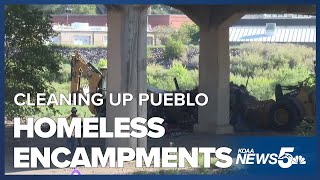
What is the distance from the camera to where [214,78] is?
1273cm

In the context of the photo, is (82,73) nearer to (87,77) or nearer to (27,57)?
(87,77)

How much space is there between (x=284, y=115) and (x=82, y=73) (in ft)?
8.38

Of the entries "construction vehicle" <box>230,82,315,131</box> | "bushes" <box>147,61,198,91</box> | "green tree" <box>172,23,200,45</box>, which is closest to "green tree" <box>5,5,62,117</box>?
"bushes" <box>147,61,198,91</box>

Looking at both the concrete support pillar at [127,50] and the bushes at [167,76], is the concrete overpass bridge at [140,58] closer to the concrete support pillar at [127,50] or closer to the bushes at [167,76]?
the concrete support pillar at [127,50]

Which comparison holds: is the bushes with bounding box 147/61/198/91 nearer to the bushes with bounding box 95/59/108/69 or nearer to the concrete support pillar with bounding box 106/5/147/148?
the concrete support pillar with bounding box 106/5/147/148

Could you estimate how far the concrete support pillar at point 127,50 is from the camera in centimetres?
1111

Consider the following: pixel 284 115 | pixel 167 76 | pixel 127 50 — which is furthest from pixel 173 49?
pixel 284 115

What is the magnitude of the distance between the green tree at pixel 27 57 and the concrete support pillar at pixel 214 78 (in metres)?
1.54

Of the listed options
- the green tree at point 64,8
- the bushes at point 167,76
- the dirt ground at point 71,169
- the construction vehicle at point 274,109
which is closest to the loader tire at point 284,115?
the construction vehicle at point 274,109

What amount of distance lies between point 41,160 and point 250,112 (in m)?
2.96

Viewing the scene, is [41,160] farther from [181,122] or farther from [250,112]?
[250,112]

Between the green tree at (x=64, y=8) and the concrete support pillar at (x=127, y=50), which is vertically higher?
the green tree at (x=64, y=8)

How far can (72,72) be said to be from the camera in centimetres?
1139

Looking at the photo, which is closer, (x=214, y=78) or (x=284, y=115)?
(x=284, y=115)
